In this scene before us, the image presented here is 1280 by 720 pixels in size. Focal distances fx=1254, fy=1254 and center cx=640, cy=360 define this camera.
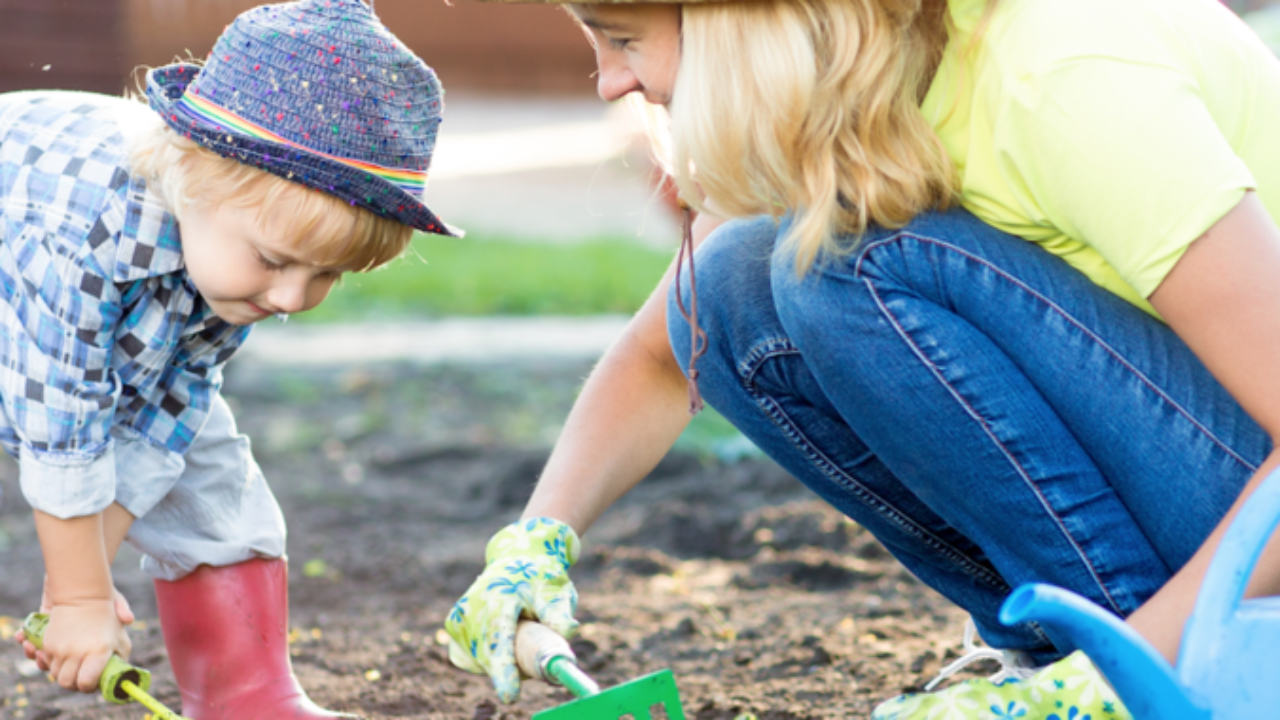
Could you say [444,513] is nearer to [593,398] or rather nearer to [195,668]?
[195,668]

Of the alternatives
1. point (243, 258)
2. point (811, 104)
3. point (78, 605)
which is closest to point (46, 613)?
point (78, 605)

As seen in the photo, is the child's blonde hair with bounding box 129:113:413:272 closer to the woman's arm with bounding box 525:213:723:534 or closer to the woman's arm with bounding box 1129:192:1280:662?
the woman's arm with bounding box 525:213:723:534

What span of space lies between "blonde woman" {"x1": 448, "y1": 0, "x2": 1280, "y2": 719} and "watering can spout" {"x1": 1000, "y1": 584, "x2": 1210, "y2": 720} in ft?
0.37

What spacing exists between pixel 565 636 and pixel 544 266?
179 inches

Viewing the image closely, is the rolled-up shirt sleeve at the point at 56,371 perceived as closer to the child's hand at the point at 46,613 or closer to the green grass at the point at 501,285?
the child's hand at the point at 46,613

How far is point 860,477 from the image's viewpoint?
155cm

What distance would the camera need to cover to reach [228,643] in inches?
69.2

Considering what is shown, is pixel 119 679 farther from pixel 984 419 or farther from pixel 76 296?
pixel 984 419

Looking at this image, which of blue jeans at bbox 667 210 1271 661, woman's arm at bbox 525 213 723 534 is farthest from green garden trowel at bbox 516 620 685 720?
blue jeans at bbox 667 210 1271 661

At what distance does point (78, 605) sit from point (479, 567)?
114 centimetres

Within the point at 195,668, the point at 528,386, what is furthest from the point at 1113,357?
the point at 528,386

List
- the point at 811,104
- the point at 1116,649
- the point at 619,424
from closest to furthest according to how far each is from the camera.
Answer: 1. the point at 1116,649
2. the point at 811,104
3. the point at 619,424

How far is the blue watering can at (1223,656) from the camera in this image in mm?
965

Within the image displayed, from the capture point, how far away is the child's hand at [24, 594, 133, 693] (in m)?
1.45
